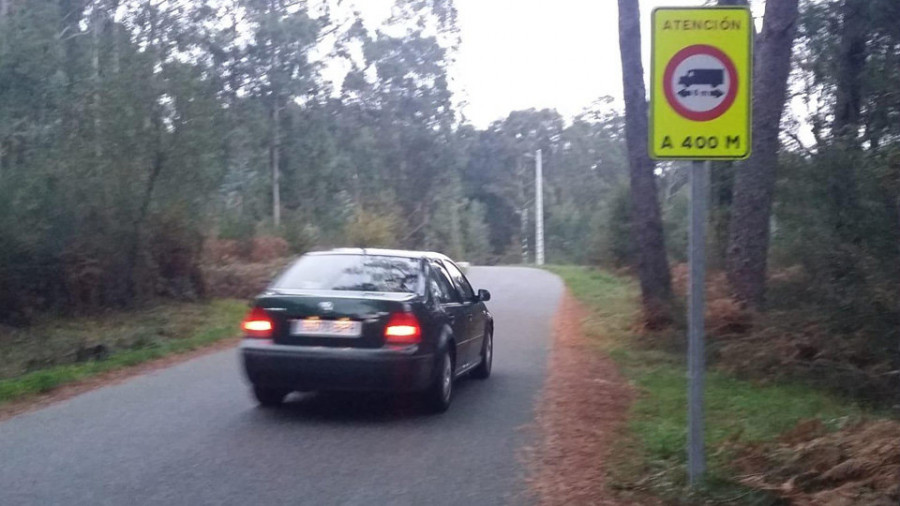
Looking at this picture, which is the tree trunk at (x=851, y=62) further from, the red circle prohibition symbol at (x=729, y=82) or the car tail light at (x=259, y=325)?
the red circle prohibition symbol at (x=729, y=82)

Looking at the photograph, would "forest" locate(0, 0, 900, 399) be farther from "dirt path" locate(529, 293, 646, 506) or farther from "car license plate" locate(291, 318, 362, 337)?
"car license plate" locate(291, 318, 362, 337)

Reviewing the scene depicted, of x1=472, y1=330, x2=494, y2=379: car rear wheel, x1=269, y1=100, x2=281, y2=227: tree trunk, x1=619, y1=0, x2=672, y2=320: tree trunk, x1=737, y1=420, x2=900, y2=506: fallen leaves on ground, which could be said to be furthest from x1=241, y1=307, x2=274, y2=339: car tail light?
x1=269, y1=100, x2=281, y2=227: tree trunk

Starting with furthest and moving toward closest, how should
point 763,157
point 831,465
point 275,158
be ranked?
1. point 275,158
2. point 763,157
3. point 831,465

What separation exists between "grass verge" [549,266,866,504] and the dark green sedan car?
1.99m

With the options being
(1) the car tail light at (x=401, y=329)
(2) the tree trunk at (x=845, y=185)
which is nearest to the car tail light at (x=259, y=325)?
(1) the car tail light at (x=401, y=329)

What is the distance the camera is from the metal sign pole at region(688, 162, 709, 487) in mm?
6809

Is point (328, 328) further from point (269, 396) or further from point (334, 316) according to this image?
point (269, 396)

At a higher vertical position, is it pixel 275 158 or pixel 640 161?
pixel 275 158

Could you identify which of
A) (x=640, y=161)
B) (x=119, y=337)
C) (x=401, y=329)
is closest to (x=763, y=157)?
(x=640, y=161)

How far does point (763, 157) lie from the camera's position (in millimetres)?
15359

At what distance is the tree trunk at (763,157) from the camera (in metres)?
15.2

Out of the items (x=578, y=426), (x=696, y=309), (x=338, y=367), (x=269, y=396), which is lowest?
(x=578, y=426)

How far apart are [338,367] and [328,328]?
36 centimetres

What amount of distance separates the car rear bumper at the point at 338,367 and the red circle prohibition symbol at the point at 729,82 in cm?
412
